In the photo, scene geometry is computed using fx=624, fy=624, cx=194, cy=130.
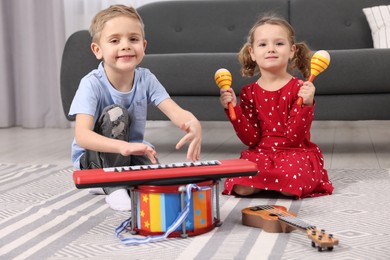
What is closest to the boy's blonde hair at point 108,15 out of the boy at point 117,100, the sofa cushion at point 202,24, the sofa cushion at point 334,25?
the boy at point 117,100

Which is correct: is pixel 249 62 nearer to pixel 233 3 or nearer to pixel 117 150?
pixel 117 150

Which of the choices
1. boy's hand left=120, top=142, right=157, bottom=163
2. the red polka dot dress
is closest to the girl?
the red polka dot dress

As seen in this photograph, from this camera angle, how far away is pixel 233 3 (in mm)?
3023

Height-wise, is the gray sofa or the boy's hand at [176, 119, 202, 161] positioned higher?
the gray sofa

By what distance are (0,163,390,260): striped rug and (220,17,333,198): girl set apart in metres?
0.04

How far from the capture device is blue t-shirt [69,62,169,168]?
5.08 ft

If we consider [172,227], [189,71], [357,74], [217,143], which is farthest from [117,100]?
[217,143]

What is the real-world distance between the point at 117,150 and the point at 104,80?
330mm

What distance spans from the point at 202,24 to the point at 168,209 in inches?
76.0

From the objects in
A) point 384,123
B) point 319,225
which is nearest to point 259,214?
point 319,225

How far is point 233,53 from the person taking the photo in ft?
7.60

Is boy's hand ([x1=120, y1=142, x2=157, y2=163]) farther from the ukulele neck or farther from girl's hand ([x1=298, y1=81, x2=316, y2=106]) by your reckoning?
girl's hand ([x1=298, y1=81, x2=316, y2=106])

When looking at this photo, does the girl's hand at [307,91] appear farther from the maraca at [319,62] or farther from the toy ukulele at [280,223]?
the toy ukulele at [280,223]

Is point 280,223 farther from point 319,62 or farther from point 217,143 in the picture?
point 217,143
